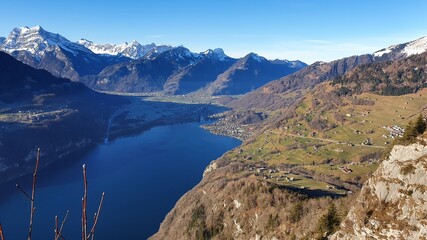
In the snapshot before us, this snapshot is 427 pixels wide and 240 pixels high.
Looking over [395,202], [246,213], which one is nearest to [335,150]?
[246,213]

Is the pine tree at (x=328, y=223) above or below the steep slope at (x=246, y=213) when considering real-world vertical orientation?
above

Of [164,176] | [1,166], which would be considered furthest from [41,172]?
[164,176]

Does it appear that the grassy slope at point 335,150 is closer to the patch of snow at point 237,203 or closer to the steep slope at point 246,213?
the steep slope at point 246,213

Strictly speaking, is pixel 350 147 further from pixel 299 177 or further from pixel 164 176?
pixel 164 176

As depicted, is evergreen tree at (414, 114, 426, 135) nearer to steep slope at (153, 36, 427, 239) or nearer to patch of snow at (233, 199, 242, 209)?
steep slope at (153, 36, 427, 239)

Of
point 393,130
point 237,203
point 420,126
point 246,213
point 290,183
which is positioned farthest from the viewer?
point 393,130

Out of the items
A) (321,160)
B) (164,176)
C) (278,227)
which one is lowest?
(164,176)

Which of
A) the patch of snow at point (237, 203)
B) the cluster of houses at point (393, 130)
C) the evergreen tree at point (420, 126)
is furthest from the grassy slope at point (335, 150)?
the evergreen tree at point (420, 126)

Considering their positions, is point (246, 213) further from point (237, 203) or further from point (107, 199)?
point (107, 199)
